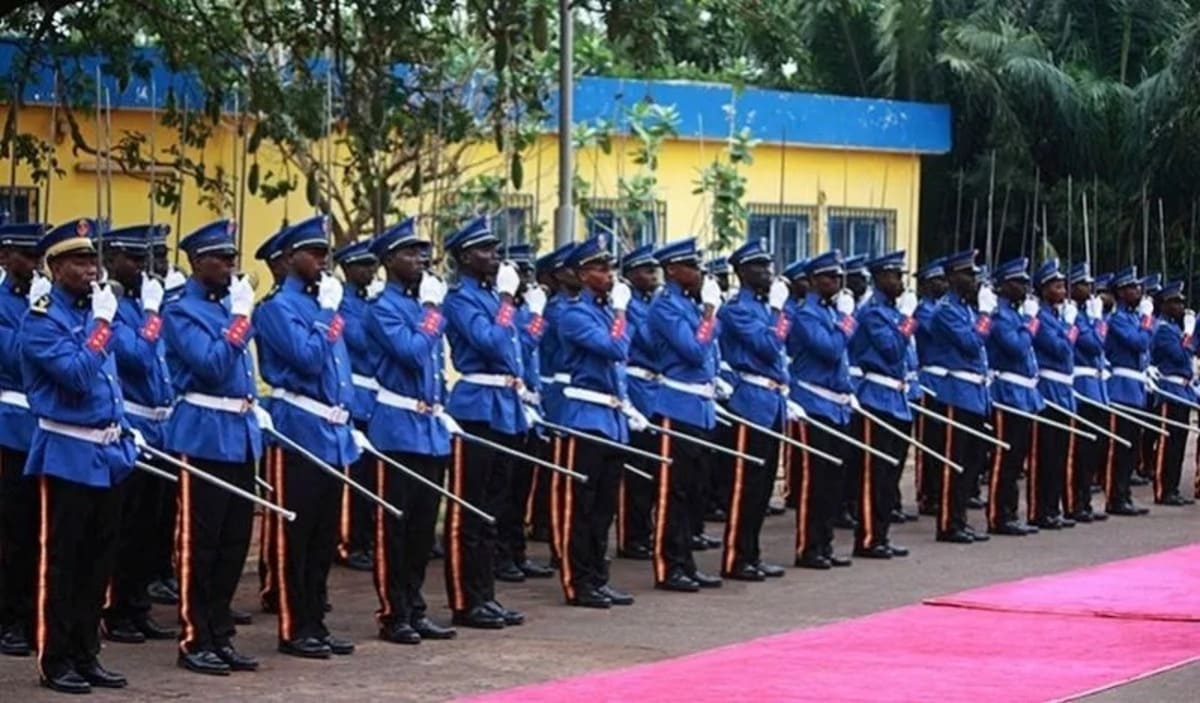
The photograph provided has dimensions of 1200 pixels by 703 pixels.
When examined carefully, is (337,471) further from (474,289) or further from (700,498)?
(700,498)

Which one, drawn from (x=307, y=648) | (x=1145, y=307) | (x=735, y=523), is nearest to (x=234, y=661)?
(x=307, y=648)

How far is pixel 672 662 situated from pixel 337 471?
59.2 inches

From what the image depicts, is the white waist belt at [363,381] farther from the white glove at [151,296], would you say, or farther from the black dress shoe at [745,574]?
the black dress shoe at [745,574]

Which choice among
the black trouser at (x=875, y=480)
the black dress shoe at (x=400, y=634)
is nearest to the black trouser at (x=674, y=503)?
the black trouser at (x=875, y=480)

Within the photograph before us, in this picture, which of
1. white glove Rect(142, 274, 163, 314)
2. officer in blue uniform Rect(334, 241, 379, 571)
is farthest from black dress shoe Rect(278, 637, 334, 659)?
white glove Rect(142, 274, 163, 314)

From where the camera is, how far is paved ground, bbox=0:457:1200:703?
9.57 meters

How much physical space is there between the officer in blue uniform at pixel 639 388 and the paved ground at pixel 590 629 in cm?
26

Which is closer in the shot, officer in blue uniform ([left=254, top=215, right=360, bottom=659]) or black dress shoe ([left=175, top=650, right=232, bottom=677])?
black dress shoe ([left=175, top=650, right=232, bottom=677])

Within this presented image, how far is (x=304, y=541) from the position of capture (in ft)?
34.0

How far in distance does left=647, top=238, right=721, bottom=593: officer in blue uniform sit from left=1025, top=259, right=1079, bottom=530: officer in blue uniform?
12.0ft

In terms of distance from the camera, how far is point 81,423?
9281 millimetres

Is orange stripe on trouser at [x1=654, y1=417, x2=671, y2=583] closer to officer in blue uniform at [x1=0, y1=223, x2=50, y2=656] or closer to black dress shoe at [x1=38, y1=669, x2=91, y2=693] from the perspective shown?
officer in blue uniform at [x1=0, y1=223, x2=50, y2=656]

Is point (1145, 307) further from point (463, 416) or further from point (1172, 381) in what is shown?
point (463, 416)

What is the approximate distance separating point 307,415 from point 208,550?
0.70 meters
